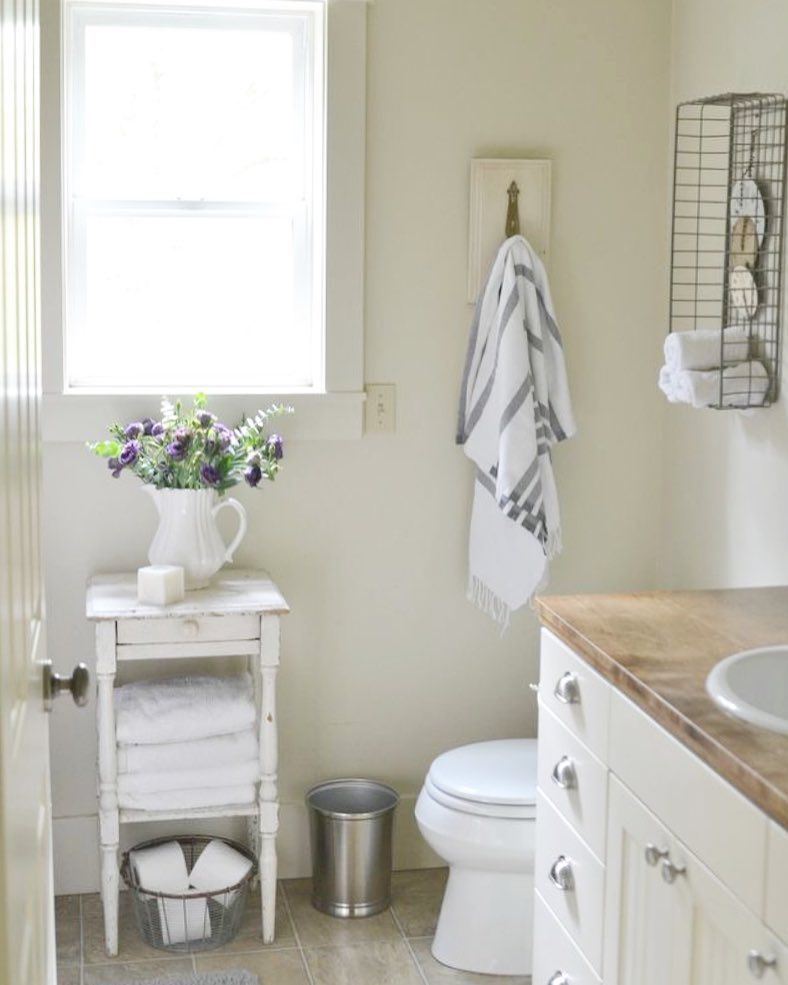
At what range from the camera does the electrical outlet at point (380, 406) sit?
11.1 ft

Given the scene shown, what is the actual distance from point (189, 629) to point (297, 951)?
75 centimetres

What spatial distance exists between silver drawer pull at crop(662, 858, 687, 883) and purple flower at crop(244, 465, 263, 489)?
55.7 inches

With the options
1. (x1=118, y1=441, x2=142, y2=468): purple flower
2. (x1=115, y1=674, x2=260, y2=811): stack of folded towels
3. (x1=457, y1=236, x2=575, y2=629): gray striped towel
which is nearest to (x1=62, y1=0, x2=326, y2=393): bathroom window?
(x1=118, y1=441, x2=142, y2=468): purple flower

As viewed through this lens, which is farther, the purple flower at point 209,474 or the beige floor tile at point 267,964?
the purple flower at point 209,474

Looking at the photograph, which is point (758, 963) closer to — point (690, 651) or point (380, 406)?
point (690, 651)

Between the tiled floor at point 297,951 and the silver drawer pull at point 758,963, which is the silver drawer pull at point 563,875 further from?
the silver drawer pull at point 758,963

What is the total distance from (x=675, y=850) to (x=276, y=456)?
1471mm

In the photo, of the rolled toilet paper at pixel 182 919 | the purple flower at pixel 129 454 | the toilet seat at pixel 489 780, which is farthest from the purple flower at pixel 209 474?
the rolled toilet paper at pixel 182 919

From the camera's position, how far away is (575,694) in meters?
2.37

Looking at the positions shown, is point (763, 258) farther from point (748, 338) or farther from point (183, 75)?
point (183, 75)

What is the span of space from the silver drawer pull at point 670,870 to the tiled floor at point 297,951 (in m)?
1.17

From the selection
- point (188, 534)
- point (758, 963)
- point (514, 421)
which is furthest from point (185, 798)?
point (758, 963)

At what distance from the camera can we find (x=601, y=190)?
11.2 ft

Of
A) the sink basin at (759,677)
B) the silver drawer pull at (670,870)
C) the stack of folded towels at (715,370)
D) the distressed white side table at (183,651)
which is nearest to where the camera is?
the silver drawer pull at (670,870)
